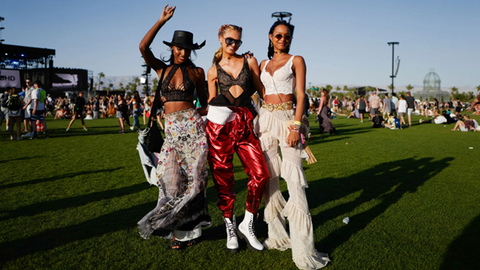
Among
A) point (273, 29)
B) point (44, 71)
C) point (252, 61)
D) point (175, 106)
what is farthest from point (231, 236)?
point (44, 71)

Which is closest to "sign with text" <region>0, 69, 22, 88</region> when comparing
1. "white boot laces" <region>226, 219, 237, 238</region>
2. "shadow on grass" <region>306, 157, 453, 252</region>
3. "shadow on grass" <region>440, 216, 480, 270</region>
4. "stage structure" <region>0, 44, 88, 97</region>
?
"stage structure" <region>0, 44, 88, 97</region>

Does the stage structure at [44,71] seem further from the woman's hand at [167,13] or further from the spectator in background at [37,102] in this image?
the woman's hand at [167,13]

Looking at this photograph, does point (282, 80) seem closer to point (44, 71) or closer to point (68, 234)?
point (68, 234)

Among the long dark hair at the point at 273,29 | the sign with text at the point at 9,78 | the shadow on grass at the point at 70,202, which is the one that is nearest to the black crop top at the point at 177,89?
the long dark hair at the point at 273,29

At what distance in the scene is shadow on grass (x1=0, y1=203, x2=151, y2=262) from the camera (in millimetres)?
3514

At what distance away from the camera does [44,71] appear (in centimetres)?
5578

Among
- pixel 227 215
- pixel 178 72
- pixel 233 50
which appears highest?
pixel 233 50

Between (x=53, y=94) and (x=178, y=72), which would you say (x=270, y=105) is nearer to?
(x=178, y=72)

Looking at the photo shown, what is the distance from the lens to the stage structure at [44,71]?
5381 centimetres

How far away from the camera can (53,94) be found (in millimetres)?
57406

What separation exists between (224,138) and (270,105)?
595 millimetres

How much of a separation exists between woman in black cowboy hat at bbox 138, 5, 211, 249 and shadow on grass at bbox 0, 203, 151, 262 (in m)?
1.07

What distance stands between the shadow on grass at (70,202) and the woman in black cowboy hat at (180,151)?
7.86 feet

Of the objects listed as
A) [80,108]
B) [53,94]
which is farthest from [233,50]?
[53,94]
